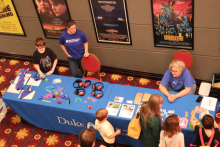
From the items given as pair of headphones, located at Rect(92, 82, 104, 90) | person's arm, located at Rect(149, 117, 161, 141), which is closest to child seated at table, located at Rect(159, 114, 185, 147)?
person's arm, located at Rect(149, 117, 161, 141)

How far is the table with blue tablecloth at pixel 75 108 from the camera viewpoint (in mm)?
3549

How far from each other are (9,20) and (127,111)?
4079mm

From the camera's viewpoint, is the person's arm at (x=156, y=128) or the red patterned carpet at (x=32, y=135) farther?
the red patterned carpet at (x=32, y=135)

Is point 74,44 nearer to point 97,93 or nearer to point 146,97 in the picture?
point 97,93

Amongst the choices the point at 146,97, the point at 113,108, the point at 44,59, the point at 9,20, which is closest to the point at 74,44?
the point at 44,59

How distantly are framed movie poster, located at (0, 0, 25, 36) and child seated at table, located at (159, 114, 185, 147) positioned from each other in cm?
455

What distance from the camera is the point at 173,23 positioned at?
14.2 ft

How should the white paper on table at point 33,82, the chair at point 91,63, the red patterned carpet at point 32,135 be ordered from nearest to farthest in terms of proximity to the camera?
the red patterned carpet at point 32,135, the white paper on table at point 33,82, the chair at point 91,63

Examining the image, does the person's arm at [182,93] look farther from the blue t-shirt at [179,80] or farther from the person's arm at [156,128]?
the person's arm at [156,128]

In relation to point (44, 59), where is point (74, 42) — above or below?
above

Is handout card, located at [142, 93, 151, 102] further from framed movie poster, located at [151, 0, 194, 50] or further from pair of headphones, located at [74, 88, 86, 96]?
framed movie poster, located at [151, 0, 194, 50]

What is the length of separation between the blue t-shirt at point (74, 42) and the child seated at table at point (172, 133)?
2.56m

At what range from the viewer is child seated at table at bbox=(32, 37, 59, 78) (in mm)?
4377

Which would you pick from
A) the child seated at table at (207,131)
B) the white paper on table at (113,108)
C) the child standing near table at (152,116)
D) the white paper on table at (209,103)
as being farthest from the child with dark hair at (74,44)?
the child seated at table at (207,131)
